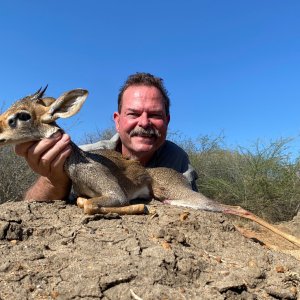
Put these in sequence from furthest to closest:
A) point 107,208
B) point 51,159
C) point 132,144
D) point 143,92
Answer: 1. point 143,92
2. point 132,144
3. point 51,159
4. point 107,208

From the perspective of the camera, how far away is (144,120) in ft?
20.9

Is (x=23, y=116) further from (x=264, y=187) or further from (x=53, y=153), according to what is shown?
(x=264, y=187)

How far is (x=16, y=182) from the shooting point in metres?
12.8

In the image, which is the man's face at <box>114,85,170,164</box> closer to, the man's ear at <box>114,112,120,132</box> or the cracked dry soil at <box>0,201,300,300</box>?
the man's ear at <box>114,112,120,132</box>

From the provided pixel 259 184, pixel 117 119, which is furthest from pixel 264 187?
pixel 117 119

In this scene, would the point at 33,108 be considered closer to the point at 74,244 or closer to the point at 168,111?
the point at 74,244

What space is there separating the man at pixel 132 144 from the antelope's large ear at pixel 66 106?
227 millimetres

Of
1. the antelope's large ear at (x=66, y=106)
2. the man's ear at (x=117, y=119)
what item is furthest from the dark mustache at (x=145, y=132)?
the antelope's large ear at (x=66, y=106)

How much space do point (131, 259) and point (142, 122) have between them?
10.9ft

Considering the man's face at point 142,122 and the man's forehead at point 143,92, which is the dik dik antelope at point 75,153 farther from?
the man's forehead at point 143,92

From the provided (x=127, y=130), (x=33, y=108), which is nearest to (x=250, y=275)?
(x=33, y=108)

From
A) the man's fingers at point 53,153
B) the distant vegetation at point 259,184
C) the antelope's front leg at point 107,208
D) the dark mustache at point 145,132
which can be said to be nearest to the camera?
the antelope's front leg at point 107,208

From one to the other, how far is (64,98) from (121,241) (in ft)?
6.51

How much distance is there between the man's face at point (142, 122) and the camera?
6.38 m
